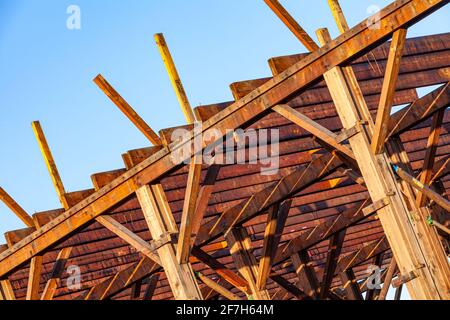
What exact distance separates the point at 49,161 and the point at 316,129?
195 inches

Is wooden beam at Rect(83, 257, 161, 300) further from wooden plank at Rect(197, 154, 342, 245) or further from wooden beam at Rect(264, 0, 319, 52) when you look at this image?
wooden beam at Rect(264, 0, 319, 52)

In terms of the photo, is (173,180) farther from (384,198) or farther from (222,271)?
(384,198)

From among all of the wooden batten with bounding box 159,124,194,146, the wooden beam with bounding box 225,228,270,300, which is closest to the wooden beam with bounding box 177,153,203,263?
the wooden batten with bounding box 159,124,194,146

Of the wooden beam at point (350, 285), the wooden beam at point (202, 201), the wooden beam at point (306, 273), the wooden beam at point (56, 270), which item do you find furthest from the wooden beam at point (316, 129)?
the wooden beam at point (350, 285)

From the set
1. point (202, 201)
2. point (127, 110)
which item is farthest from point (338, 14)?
point (127, 110)

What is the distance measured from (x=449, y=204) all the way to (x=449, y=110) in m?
7.28

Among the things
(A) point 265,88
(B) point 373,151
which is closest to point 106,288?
(A) point 265,88

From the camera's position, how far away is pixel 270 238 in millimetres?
15570

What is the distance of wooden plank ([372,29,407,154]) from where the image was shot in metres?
10.8

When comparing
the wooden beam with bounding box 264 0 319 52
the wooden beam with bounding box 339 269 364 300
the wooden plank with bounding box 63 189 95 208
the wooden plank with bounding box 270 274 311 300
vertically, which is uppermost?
→ the wooden beam with bounding box 264 0 319 52

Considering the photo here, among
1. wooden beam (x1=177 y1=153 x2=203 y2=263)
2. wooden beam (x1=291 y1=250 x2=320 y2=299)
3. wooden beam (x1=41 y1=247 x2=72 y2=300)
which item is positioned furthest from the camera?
wooden beam (x1=291 y1=250 x2=320 y2=299)

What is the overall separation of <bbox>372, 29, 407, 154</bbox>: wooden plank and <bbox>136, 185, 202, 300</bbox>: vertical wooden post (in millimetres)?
3648

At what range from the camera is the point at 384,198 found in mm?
11031

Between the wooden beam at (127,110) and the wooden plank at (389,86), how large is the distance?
12.5 ft
